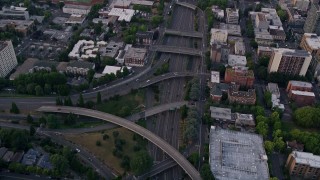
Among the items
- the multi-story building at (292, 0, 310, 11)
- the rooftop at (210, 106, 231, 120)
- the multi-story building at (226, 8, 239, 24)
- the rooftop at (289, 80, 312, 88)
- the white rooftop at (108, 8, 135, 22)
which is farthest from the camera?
the multi-story building at (292, 0, 310, 11)

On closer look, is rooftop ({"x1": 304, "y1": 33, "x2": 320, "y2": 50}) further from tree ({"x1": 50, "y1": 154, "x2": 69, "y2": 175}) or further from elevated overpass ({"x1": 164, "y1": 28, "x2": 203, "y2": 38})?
tree ({"x1": 50, "y1": 154, "x2": 69, "y2": 175})

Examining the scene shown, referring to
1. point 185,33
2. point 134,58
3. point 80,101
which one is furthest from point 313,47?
point 80,101

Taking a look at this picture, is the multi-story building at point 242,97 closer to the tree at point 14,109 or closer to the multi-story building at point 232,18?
the multi-story building at point 232,18

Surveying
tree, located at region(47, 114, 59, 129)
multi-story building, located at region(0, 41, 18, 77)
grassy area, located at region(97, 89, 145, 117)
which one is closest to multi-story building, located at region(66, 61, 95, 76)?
grassy area, located at region(97, 89, 145, 117)

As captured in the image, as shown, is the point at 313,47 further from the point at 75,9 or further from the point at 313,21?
the point at 75,9

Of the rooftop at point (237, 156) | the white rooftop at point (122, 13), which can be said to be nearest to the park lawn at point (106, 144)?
the rooftop at point (237, 156)

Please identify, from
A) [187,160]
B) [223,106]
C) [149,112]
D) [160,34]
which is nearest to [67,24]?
[160,34]
